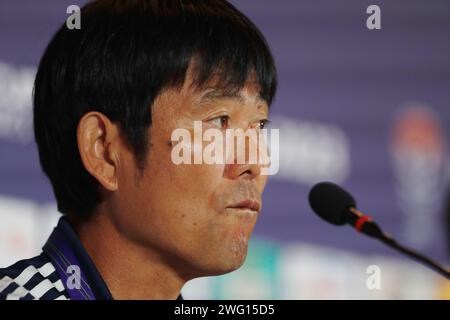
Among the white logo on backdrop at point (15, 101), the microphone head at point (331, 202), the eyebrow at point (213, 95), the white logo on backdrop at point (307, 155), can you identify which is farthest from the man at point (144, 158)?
the white logo on backdrop at point (307, 155)

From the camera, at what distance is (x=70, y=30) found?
1.97 m

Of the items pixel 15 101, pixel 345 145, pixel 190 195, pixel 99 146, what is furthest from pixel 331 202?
pixel 345 145

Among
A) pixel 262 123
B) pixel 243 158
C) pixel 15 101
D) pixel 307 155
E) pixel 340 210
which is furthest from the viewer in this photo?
pixel 307 155

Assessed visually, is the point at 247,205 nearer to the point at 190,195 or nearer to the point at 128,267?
the point at 190,195

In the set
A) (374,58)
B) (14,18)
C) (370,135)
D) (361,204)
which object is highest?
(14,18)

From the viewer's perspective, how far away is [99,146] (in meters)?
1.90

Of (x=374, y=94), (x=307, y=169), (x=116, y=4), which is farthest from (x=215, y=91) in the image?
(x=374, y=94)

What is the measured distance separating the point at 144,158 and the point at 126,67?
0.21 meters

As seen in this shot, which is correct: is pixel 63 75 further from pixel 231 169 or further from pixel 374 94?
pixel 374 94

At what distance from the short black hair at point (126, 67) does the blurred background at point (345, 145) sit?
1.27 meters

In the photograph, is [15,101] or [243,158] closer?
[243,158]

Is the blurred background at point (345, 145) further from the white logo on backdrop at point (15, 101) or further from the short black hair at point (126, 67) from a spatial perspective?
the short black hair at point (126, 67)

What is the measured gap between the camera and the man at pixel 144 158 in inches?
72.3

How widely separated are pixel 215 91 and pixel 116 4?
346 mm
